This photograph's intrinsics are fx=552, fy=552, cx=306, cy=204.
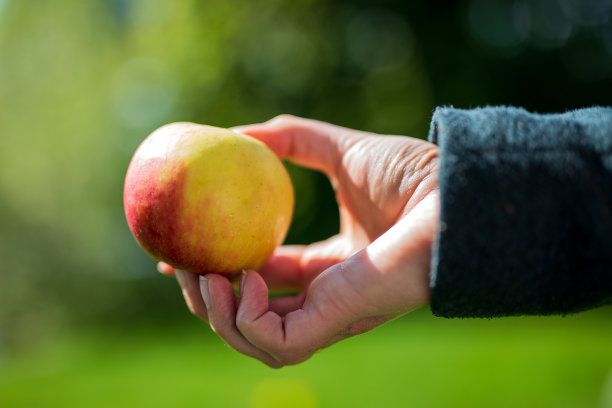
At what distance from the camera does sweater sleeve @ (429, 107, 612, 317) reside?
4.81 ft

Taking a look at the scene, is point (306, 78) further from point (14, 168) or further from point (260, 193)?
point (260, 193)

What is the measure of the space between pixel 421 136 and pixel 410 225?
929 centimetres

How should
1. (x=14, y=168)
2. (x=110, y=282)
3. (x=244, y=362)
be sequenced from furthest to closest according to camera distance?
(x=14, y=168) → (x=110, y=282) → (x=244, y=362)

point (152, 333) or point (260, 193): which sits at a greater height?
point (260, 193)

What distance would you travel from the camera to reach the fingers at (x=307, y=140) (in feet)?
8.13

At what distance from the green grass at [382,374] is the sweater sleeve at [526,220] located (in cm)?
Result: 299

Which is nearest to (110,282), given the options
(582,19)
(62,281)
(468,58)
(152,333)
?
(62,281)

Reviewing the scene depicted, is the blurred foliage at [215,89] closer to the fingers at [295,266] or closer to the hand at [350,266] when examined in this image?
the fingers at [295,266]

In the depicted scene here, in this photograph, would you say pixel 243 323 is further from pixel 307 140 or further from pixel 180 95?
pixel 180 95

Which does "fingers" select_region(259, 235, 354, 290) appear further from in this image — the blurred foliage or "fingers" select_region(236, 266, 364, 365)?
the blurred foliage

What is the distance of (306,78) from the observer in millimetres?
11727

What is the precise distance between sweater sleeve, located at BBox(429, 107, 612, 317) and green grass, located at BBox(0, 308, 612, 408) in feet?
9.82

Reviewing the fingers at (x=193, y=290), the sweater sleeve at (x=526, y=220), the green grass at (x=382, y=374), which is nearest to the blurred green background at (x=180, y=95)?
the green grass at (x=382, y=374)

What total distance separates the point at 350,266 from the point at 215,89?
10.9 metres
